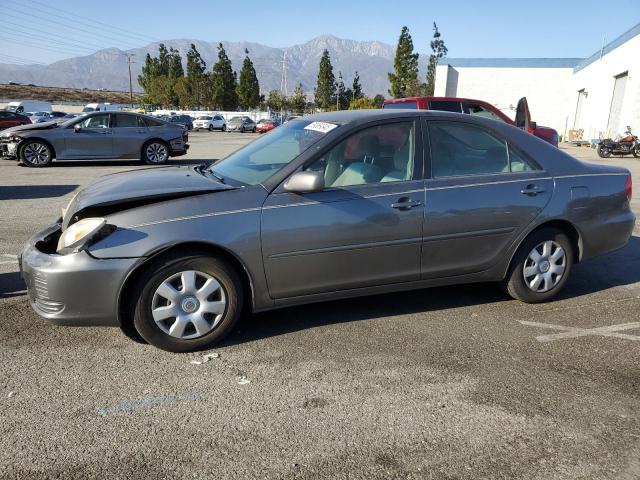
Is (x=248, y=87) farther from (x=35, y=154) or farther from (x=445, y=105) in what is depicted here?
(x=445, y=105)

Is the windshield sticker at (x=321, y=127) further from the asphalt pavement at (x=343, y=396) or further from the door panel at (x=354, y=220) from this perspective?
the asphalt pavement at (x=343, y=396)

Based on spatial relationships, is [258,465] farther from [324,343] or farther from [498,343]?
[498,343]

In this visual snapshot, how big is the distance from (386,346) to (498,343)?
0.81 m

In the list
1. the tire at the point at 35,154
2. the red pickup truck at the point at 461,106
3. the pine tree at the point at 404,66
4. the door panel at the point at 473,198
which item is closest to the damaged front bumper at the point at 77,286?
the door panel at the point at 473,198

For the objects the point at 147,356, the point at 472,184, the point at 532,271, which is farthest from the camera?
the point at 532,271

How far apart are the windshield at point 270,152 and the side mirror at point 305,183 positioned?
253 mm

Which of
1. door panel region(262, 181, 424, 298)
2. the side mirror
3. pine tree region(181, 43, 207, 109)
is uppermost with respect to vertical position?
pine tree region(181, 43, 207, 109)

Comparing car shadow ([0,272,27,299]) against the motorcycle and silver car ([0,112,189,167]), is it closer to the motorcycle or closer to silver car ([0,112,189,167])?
silver car ([0,112,189,167])

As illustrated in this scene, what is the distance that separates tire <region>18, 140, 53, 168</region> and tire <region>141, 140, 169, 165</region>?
2335mm

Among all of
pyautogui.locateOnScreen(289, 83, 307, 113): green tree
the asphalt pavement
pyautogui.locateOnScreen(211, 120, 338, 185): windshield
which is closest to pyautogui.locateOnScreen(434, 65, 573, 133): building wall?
pyautogui.locateOnScreen(211, 120, 338, 185): windshield

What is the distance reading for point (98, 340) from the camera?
3.76m

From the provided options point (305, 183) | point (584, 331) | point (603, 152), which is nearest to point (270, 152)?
point (305, 183)

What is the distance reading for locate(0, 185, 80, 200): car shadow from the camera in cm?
948

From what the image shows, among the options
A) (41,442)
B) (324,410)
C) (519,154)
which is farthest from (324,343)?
(519,154)
